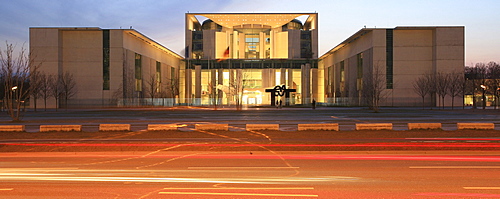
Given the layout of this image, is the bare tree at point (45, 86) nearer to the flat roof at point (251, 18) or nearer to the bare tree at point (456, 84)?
the flat roof at point (251, 18)

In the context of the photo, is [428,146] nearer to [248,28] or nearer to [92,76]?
[92,76]

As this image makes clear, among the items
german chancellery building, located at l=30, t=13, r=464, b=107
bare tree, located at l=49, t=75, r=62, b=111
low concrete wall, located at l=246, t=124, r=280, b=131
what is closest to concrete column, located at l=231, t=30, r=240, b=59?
german chancellery building, located at l=30, t=13, r=464, b=107

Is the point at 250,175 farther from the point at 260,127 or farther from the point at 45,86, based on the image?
the point at 45,86

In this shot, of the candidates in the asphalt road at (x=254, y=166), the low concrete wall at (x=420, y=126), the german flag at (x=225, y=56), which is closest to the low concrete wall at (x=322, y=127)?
the asphalt road at (x=254, y=166)

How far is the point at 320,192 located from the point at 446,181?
3.42m

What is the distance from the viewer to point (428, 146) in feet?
50.9

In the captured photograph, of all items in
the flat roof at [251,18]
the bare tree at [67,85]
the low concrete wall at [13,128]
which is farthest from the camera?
the flat roof at [251,18]

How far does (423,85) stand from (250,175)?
204 ft

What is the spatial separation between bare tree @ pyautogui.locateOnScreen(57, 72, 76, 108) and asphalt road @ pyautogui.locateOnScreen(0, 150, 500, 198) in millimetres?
56691

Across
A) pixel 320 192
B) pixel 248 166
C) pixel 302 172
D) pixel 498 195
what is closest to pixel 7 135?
pixel 248 166

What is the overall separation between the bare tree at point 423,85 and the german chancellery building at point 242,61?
135cm

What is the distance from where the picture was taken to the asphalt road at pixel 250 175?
8648mm

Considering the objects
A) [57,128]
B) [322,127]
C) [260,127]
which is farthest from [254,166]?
[57,128]

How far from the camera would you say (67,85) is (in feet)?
225
